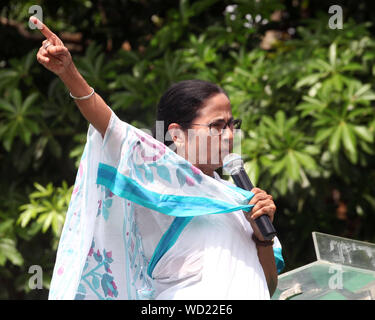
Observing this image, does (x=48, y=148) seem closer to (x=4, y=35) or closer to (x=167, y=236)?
(x=4, y=35)

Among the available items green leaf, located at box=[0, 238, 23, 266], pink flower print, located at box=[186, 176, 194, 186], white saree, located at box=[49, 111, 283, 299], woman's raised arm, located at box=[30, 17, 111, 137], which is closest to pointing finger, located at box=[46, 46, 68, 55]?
woman's raised arm, located at box=[30, 17, 111, 137]

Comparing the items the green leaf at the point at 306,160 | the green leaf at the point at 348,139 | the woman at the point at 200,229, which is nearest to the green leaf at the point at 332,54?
the green leaf at the point at 348,139

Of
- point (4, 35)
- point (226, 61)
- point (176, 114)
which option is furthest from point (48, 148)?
point (176, 114)

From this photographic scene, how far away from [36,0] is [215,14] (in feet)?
3.58

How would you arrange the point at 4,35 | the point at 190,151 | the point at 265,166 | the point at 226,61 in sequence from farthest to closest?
the point at 4,35 < the point at 226,61 < the point at 265,166 < the point at 190,151

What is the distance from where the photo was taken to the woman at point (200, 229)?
1278 mm

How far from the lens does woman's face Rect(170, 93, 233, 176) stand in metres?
1.44

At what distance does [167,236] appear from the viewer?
137cm

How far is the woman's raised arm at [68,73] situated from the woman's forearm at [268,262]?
49cm

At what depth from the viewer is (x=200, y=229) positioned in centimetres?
139

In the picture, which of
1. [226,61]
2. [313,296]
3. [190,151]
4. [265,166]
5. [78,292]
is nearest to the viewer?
[78,292]

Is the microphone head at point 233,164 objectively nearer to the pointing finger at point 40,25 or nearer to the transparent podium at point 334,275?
the transparent podium at point 334,275

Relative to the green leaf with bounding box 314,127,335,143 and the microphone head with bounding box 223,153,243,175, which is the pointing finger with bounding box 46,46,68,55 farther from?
the green leaf with bounding box 314,127,335,143

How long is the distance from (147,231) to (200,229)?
125mm
